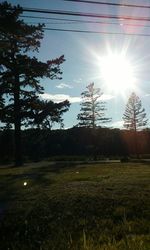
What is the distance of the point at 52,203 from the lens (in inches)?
534

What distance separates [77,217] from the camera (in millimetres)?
12070

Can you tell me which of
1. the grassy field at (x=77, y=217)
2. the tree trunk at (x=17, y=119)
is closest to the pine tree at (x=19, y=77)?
the tree trunk at (x=17, y=119)

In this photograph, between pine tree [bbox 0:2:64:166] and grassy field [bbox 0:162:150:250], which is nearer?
grassy field [bbox 0:162:150:250]

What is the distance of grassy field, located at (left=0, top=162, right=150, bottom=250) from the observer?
9805 millimetres

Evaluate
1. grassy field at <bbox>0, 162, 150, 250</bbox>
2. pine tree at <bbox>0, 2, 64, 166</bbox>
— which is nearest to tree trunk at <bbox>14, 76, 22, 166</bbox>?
pine tree at <bbox>0, 2, 64, 166</bbox>

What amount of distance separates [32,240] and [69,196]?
12.9ft

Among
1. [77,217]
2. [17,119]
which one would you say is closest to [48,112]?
[17,119]

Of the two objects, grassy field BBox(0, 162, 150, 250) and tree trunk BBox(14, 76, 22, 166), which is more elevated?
tree trunk BBox(14, 76, 22, 166)

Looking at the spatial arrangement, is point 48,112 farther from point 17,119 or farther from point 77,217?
point 77,217

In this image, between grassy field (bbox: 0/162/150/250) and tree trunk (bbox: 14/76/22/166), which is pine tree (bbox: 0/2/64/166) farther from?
grassy field (bbox: 0/162/150/250)

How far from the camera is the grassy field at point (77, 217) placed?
9.80m

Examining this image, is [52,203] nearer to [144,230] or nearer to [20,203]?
[20,203]

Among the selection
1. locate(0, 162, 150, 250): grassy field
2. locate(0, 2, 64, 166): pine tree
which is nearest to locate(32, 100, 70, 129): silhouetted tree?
locate(0, 2, 64, 166): pine tree

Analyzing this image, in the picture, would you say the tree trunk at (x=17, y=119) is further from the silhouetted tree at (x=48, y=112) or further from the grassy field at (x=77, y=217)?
the grassy field at (x=77, y=217)
